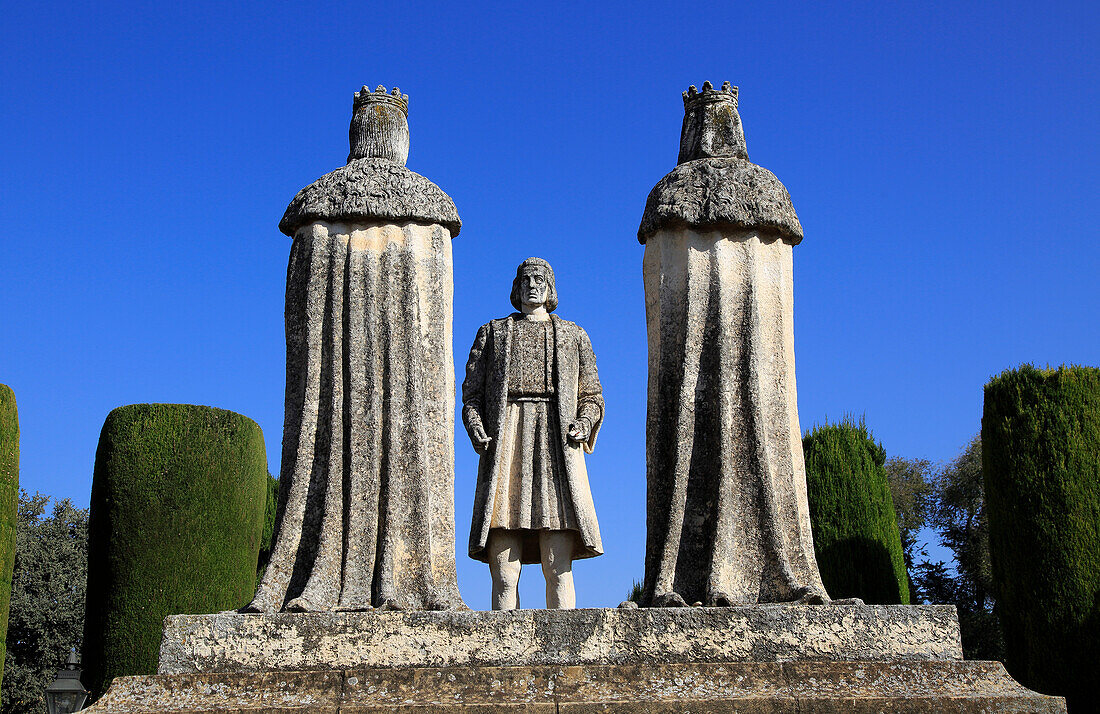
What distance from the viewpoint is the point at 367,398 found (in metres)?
7.88

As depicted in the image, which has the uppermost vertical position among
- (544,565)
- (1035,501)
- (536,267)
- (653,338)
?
(536,267)

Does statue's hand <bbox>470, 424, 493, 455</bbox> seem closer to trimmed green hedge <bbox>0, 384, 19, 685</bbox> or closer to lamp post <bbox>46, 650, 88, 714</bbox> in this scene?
trimmed green hedge <bbox>0, 384, 19, 685</bbox>

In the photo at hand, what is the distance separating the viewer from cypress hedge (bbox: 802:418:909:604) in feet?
49.6

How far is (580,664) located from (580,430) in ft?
8.03

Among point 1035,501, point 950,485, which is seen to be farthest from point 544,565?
point 950,485

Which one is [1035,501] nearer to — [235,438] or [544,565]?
[544,565]

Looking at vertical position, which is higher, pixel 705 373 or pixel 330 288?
pixel 330 288

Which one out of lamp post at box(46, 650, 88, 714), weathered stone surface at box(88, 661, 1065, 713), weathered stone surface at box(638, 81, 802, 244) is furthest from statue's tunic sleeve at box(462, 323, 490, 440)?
lamp post at box(46, 650, 88, 714)

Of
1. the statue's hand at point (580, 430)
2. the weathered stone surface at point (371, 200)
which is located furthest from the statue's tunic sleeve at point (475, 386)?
the weathered stone surface at point (371, 200)

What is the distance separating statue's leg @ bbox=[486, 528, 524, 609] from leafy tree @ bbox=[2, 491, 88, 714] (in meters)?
16.7

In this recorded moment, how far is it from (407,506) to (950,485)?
23.9 m

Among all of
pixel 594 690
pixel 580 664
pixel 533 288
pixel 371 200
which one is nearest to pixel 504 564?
pixel 580 664

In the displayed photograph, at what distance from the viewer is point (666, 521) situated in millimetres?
7891

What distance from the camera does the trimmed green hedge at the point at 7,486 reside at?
12242 millimetres
